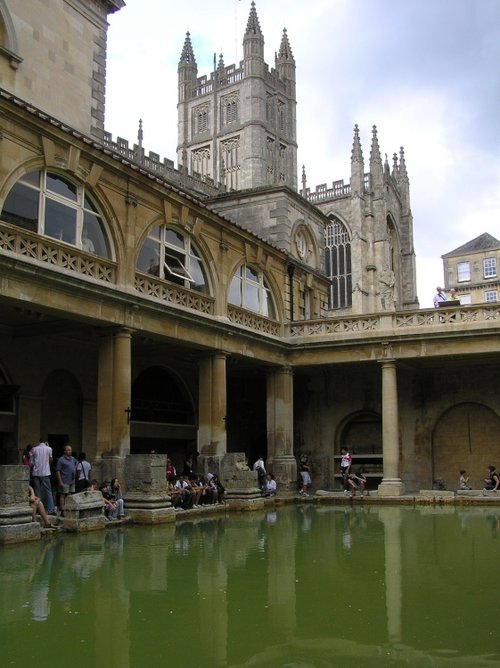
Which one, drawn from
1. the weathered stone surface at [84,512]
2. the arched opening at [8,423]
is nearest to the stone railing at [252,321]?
the arched opening at [8,423]

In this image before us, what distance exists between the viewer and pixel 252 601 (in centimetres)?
795

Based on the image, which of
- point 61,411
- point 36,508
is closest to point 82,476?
point 36,508

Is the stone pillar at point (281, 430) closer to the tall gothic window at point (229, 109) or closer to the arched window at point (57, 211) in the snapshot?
the arched window at point (57, 211)

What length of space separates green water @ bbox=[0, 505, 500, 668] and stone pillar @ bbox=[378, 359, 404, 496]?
10.2 meters

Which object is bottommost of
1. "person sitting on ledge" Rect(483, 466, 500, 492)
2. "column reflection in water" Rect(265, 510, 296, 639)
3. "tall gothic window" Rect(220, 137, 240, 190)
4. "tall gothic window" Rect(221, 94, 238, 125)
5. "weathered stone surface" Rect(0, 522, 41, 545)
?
"column reflection in water" Rect(265, 510, 296, 639)

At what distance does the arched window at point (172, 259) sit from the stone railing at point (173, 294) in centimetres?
33

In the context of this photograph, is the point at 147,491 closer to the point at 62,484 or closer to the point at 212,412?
the point at 62,484

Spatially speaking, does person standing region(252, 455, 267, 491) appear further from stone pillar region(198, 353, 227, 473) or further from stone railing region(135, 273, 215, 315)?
A: stone railing region(135, 273, 215, 315)

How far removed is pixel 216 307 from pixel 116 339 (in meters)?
5.08

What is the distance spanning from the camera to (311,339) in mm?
26641

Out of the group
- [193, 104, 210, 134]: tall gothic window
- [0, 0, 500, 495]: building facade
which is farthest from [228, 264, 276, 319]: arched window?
[193, 104, 210, 134]: tall gothic window

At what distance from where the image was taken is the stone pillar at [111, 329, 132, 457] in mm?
18141

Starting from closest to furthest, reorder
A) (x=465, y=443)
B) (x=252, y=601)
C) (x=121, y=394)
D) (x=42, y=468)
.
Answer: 1. (x=252, y=601)
2. (x=42, y=468)
3. (x=121, y=394)
4. (x=465, y=443)

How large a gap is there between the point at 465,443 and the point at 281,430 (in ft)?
23.2
